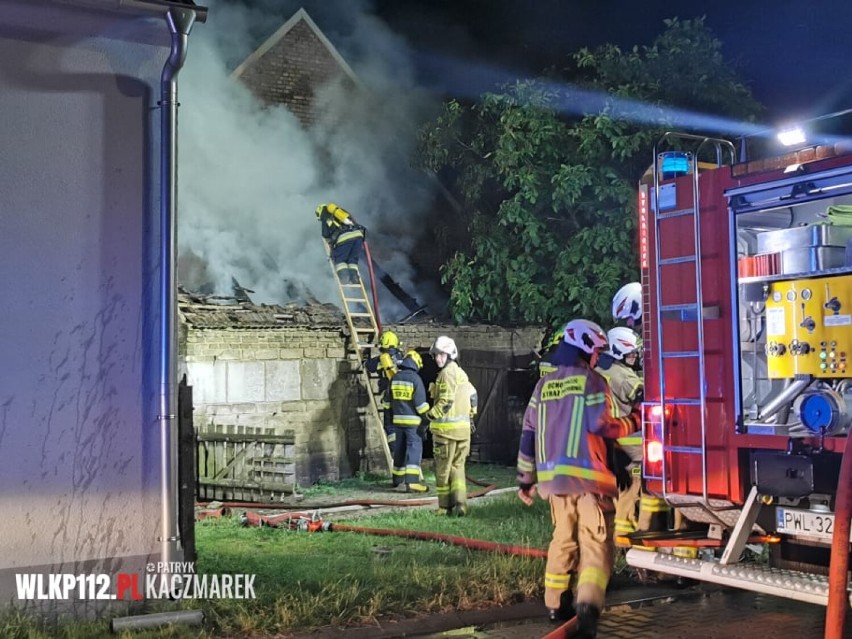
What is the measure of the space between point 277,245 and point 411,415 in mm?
5493

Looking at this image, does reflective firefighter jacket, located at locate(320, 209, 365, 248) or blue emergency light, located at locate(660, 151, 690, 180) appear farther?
reflective firefighter jacket, located at locate(320, 209, 365, 248)

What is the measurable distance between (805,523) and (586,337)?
1.59 metres

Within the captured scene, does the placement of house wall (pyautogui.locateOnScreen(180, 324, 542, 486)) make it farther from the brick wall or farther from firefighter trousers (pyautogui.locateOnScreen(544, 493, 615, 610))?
firefighter trousers (pyautogui.locateOnScreen(544, 493, 615, 610))

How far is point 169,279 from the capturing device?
5.74m

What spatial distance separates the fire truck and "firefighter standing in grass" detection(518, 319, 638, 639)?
0.25m

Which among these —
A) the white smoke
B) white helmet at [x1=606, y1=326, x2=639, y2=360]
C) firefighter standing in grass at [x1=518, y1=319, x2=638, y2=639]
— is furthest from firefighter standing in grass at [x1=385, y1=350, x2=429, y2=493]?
firefighter standing in grass at [x1=518, y1=319, x2=638, y2=639]

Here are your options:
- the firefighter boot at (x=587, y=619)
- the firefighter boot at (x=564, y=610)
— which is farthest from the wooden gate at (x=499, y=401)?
Answer: the firefighter boot at (x=587, y=619)

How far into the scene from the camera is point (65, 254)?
219 inches

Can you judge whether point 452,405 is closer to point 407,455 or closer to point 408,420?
point 408,420

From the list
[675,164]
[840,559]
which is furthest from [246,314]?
[840,559]

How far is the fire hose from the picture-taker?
13.0 feet

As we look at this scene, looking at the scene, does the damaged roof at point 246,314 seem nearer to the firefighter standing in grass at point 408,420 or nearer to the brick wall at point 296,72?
the firefighter standing in grass at point 408,420

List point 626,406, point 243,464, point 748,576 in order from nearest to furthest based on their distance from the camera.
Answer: point 748,576
point 626,406
point 243,464

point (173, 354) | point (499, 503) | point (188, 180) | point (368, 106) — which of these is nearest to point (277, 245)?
point (188, 180)
